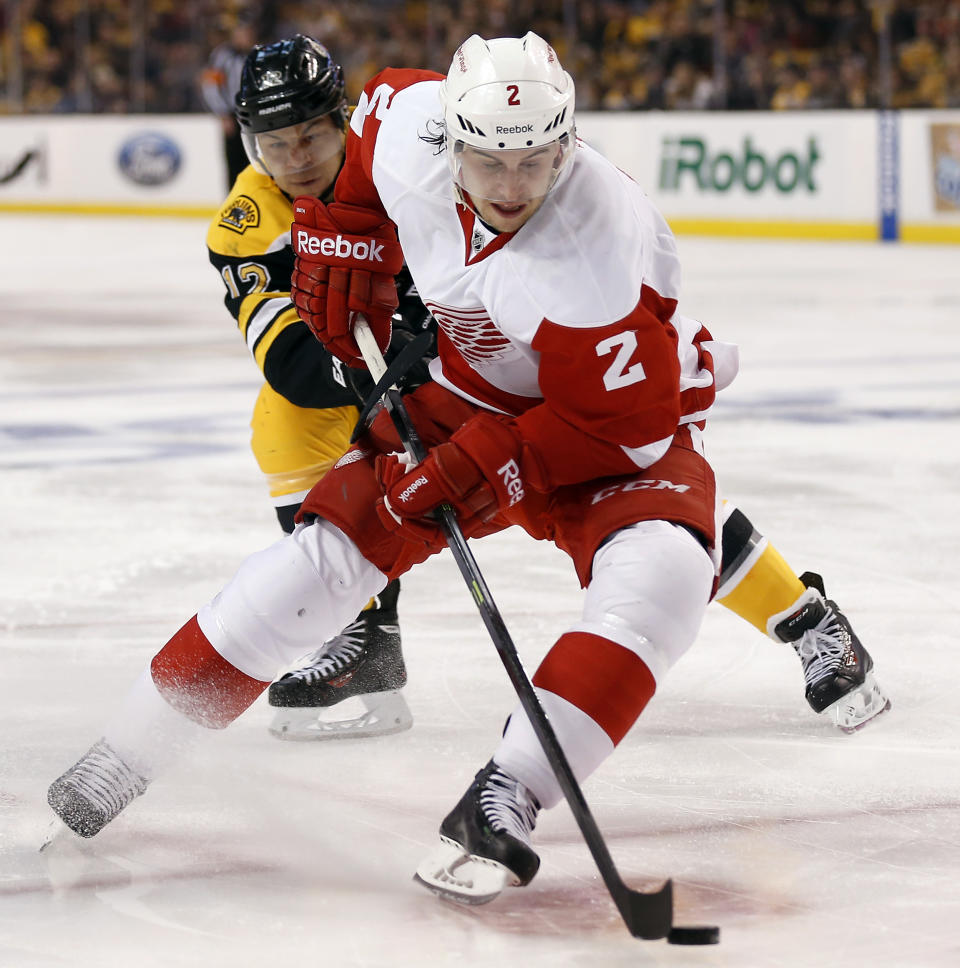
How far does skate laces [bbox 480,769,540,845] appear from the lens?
1.88 metres

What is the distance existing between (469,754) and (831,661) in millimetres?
575

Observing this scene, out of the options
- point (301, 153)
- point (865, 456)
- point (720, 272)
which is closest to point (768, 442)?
point (865, 456)

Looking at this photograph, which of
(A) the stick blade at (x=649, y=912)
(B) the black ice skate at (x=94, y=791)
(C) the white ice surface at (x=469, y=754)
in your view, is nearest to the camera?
(A) the stick blade at (x=649, y=912)

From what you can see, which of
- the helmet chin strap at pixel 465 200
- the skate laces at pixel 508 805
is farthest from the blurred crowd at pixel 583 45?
the skate laces at pixel 508 805

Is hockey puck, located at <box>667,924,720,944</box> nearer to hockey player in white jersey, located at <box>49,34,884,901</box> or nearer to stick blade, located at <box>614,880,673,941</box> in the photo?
stick blade, located at <box>614,880,673,941</box>

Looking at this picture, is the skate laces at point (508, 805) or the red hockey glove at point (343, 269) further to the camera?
the red hockey glove at point (343, 269)

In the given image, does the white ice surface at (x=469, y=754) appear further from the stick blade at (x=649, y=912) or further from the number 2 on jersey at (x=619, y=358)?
the number 2 on jersey at (x=619, y=358)

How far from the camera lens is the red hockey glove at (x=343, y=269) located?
2422mm

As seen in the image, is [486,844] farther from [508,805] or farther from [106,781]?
[106,781]

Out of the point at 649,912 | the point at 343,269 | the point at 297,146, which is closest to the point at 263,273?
the point at 297,146

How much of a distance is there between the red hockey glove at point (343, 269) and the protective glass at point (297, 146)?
0.31 m

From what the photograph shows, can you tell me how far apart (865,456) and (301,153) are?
2232 mm

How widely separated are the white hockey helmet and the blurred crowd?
28.7 feet

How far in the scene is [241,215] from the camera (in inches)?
113
